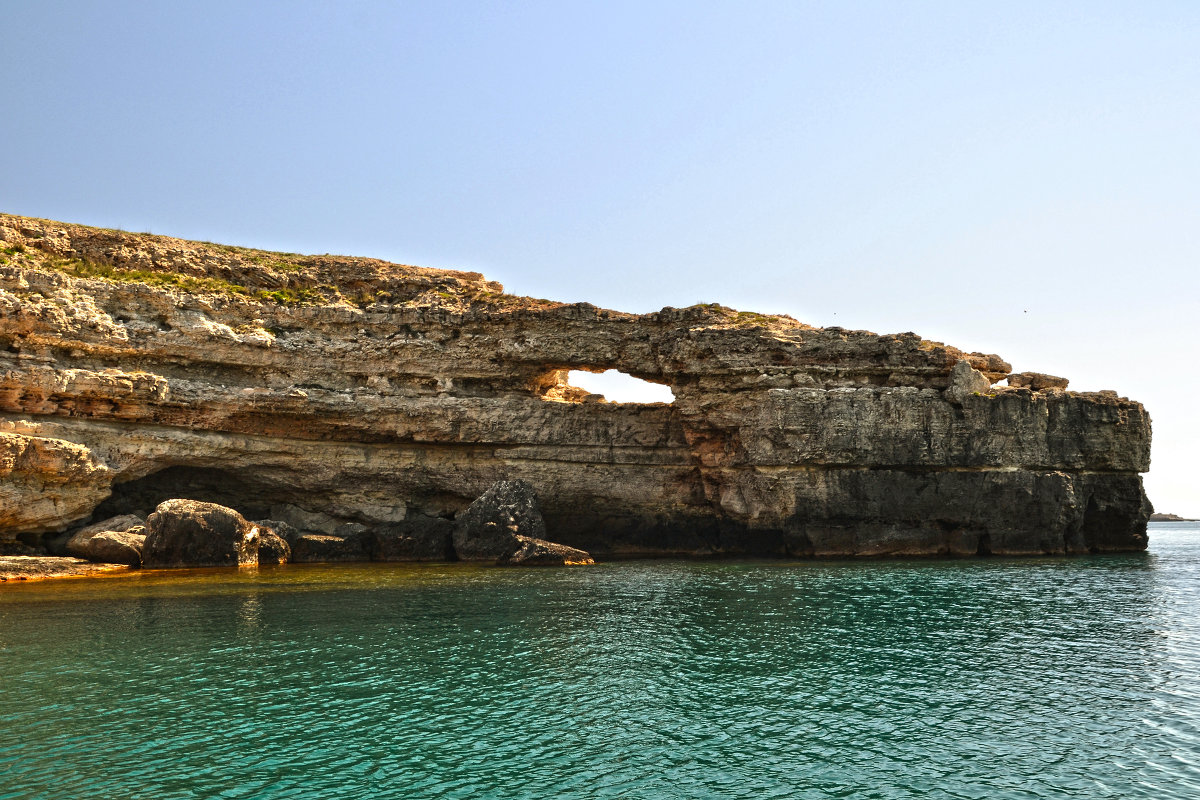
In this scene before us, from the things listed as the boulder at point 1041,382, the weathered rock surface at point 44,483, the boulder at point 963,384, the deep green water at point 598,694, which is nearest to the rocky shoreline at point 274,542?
the weathered rock surface at point 44,483

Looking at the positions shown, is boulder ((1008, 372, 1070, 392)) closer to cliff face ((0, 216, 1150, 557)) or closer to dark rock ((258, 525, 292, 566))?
cliff face ((0, 216, 1150, 557))

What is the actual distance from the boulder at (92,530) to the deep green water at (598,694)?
6.45 m

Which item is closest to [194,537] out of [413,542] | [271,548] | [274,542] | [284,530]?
[271,548]

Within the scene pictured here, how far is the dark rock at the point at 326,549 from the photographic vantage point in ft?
121

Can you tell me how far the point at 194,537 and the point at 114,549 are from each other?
2.94 m

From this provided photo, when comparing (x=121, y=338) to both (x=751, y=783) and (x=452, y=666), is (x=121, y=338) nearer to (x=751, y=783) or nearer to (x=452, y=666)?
(x=452, y=666)

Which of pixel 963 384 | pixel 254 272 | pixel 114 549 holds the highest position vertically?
pixel 254 272

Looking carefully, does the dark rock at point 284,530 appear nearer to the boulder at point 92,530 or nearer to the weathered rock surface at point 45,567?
the boulder at point 92,530

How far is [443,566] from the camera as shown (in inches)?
1379

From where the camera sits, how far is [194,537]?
109 ft

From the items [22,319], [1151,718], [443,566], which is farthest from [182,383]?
[1151,718]

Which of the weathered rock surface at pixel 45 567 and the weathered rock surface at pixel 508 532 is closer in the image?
the weathered rock surface at pixel 45 567

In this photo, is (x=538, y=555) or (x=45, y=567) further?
(x=538, y=555)

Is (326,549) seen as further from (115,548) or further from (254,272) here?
(254,272)
